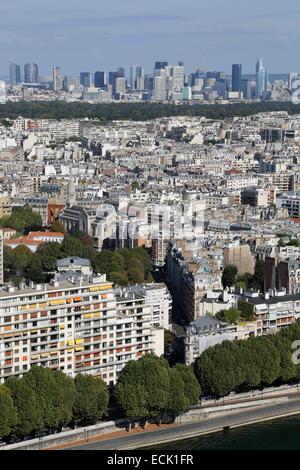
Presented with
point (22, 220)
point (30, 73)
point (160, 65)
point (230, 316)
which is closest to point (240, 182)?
point (22, 220)

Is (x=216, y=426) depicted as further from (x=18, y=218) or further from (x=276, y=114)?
(x=276, y=114)

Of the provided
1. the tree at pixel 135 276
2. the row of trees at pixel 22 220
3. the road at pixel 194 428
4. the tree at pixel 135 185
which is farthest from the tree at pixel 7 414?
the tree at pixel 135 185

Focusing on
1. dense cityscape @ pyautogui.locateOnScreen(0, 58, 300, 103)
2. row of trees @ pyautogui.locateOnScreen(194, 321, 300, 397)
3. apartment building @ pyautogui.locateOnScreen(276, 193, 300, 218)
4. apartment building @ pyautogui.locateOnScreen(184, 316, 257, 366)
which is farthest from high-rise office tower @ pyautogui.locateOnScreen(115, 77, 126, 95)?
row of trees @ pyautogui.locateOnScreen(194, 321, 300, 397)

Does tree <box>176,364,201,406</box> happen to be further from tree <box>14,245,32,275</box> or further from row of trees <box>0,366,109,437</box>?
tree <box>14,245,32,275</box>

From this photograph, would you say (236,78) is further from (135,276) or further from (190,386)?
(190,386)

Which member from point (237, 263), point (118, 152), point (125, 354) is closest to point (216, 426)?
point (125, 354)

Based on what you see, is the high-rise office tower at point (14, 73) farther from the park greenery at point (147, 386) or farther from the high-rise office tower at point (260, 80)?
the park greenery at point (147, 386)
